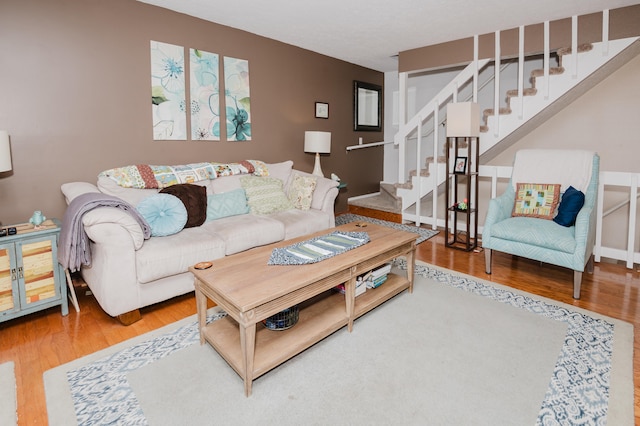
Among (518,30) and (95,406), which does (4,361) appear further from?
(518,30)

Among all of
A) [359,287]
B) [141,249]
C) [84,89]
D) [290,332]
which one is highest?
[84,89]

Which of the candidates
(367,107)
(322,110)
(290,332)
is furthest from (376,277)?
(367,107)

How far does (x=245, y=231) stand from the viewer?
297 centimetres

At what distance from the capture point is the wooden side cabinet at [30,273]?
225 cm

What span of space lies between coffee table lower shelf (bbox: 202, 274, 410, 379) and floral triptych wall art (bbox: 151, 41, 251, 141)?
2223 millimetres

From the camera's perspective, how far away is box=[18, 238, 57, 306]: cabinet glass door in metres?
2.32

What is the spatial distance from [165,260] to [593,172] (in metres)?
3.46

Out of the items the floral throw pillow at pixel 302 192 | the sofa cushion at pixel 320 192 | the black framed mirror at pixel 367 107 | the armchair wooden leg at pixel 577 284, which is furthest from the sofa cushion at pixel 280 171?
the armchair wooden leg at pixel 577 284

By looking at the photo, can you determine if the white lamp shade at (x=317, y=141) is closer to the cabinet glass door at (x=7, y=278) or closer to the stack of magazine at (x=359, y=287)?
the stack of magazine at (x=359, y=287)

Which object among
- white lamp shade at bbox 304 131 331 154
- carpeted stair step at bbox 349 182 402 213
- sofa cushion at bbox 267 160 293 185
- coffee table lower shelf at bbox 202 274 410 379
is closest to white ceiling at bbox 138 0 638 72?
white lamp shade at bbox 304 131 331 154

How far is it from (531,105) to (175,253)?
3.93 m

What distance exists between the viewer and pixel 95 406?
1628mm

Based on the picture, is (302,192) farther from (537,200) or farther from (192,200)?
(537,200)

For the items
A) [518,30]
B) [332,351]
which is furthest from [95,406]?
[518,30]
